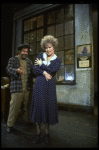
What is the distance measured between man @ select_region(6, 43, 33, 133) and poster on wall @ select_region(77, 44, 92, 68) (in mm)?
2103

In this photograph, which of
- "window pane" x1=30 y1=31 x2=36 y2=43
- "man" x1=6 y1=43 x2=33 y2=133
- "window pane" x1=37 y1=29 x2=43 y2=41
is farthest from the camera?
"window pane" x1=30 y1=31 x2=36 y2=43

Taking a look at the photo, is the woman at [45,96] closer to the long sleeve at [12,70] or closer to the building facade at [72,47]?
the long sleeve at [12,70]

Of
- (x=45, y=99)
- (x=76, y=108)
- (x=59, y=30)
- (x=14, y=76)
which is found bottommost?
(x=76, y=108)

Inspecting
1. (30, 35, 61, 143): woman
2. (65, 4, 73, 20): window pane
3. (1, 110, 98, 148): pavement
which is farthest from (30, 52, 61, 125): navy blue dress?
(65, 4, 73, 20): window pane

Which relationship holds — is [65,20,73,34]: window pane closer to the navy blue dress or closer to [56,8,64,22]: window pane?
[56,8,64,22]: window pane

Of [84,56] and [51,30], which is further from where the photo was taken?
[51,30]

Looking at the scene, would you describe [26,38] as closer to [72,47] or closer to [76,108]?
[72,47]

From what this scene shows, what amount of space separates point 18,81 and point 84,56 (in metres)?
2.56

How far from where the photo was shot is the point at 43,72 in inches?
79.1

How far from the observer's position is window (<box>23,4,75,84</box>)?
15.2 ft

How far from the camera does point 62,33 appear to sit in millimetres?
4898

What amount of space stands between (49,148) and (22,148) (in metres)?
0.38

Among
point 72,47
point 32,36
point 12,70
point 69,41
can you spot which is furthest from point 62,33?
point 12,70

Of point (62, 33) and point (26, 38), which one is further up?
point (26, 38)
